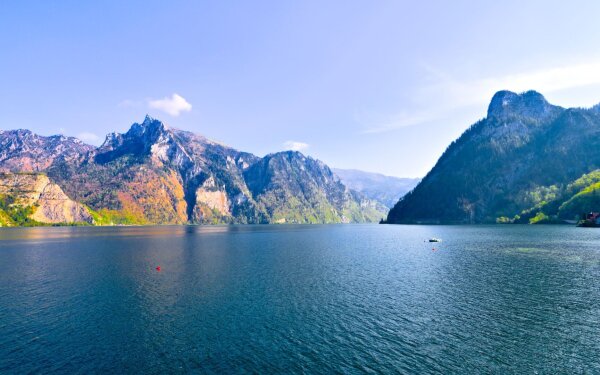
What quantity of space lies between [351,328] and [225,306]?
23862mm

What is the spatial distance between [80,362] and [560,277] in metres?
95.1

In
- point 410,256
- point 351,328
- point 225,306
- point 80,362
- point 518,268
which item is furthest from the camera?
point 410,256

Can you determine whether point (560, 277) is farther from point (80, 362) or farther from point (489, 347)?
point (80, 362)

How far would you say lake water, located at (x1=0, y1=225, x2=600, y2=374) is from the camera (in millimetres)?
36750

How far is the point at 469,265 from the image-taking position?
98875 mm

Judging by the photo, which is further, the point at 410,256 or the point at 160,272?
the point at 410,256

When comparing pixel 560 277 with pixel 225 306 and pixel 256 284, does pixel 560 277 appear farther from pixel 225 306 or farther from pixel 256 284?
pixel 225 306

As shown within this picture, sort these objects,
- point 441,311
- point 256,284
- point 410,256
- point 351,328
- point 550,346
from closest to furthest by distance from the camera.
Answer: point 550,346, point 351,328, point 441,311, point 256,284, point 410,256

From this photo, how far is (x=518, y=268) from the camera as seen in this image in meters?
91.1

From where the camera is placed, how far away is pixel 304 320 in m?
50.8

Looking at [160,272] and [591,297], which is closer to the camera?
[591,297]

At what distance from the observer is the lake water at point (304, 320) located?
3675cm

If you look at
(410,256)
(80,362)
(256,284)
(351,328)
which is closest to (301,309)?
(351,328)

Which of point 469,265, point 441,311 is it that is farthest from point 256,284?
point 469,265
